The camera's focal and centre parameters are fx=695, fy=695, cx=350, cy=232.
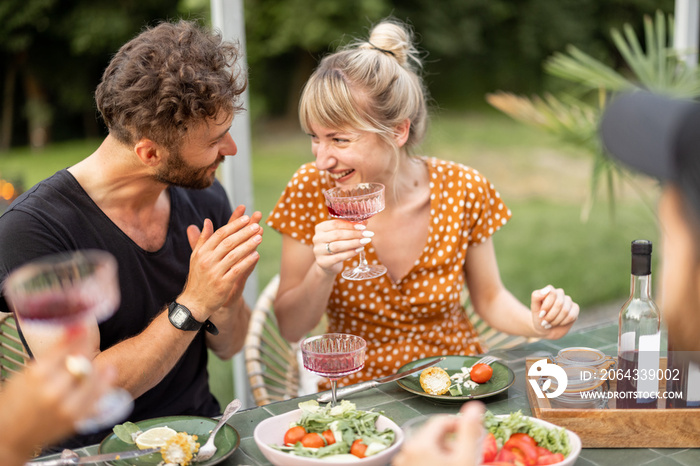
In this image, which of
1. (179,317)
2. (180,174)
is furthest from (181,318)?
(180,174)

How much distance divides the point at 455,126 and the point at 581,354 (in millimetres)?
11263

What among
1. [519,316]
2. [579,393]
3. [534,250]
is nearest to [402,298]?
[519,316]

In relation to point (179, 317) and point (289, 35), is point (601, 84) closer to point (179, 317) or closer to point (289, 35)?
point (179, 317)

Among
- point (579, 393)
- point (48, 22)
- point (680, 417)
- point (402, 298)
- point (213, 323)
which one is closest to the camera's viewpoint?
point (680, 417)

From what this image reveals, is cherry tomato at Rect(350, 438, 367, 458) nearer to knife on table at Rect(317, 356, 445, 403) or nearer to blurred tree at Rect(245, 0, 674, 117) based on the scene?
knife on table at Rect(317, 356, 445, 403)

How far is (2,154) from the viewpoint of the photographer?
1034cm

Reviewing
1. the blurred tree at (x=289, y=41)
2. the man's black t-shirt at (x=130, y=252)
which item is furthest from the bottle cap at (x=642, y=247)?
the blurred tree at (x=289, y=41)

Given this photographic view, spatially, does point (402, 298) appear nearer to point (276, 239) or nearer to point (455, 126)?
point (276, 239)

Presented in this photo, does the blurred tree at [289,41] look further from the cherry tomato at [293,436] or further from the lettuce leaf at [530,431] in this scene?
the lettuce leaf at [530,431]

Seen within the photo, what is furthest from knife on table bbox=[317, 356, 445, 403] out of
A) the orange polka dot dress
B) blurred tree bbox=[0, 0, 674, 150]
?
blurred tree bbox=[0, 0, 674, 150]

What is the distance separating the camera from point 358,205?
2.13m

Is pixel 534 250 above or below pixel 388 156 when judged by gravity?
below

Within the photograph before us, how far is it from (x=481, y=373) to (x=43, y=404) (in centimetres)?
124

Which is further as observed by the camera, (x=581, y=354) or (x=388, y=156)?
(x=388, y=156)
